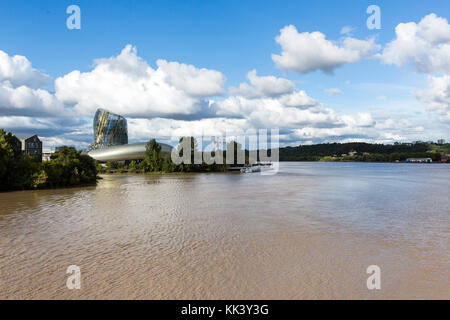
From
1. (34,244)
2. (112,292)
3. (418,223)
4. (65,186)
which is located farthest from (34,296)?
(65,186)

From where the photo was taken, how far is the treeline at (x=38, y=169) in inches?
1073

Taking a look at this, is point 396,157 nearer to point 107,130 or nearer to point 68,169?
point 107,130

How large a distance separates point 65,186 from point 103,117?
8449cm

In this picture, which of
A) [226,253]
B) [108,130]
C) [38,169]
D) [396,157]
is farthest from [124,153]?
[396,157]

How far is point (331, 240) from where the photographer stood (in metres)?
10.3

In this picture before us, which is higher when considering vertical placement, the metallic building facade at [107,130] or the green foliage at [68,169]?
the metallic building facade at [107,130]

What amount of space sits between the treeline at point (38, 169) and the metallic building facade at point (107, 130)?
77.9 metres

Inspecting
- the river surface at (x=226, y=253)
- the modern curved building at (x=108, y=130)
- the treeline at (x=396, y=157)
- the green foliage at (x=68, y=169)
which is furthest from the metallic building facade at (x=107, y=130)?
the treeline at (x=396, y=157)

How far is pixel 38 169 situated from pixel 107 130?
84690 mm

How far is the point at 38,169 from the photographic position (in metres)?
29.6

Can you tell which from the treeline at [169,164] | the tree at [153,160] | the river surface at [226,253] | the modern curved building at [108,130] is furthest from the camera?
the modern curved building at [108,130]

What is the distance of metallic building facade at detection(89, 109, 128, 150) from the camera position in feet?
361

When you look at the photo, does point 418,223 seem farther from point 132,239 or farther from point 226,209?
point 132,239

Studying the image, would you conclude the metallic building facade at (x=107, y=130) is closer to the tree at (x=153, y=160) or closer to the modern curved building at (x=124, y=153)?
the modern curved building at (x=124, y=153)
